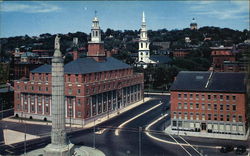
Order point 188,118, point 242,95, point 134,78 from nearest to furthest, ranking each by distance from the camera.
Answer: point 242,95 → point 188,118 → point 134,78

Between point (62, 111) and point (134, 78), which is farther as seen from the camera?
point (134, 78)

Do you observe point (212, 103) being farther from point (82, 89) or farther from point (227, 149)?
point (82, 89)

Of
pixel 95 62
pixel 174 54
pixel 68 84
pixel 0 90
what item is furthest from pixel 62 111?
pixel 174 54

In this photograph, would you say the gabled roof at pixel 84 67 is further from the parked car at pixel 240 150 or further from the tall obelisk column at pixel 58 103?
the parked car at pixel 240 150

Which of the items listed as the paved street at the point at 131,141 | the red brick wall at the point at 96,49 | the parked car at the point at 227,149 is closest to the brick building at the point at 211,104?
the paved street at the point at 131,141

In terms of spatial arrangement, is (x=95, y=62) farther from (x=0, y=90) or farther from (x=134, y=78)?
(x=0, y=90)

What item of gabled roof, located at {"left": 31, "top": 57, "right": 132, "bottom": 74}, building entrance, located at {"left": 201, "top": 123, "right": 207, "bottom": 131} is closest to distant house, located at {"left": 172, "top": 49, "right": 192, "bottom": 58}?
gabled roof, located at {"left": 31, "top": 57, "right": 132, "bottom": 74}

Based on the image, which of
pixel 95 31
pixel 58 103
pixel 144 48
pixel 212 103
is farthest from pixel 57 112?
pixel 144 48
